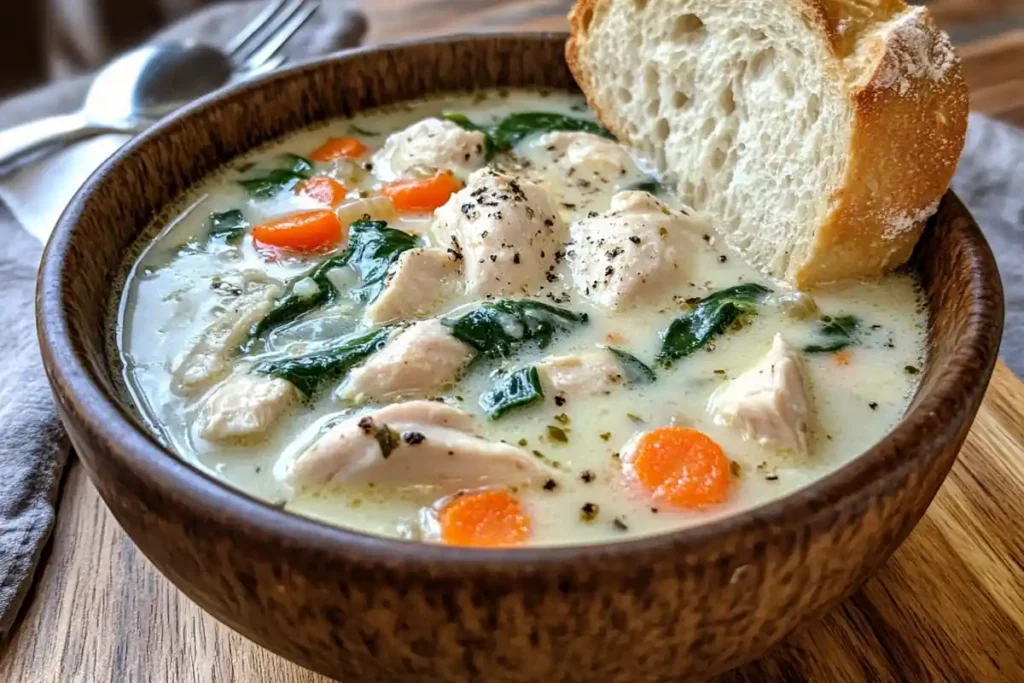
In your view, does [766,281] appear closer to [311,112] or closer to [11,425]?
[311,112]

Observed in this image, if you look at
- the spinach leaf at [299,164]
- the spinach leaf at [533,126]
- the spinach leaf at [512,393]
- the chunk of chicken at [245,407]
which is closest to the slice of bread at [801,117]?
the spinach leaf at [533,126]

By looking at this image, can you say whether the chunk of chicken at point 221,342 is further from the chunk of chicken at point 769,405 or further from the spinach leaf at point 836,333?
the spinach leaf at point 836,333

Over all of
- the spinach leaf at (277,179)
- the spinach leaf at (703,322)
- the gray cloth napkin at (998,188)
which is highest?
the spinach leaf at (277,179)

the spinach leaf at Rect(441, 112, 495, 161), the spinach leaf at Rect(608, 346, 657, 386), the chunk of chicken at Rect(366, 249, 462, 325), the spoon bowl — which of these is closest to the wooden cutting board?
the spinach leaf at Rect(608, 346, 657, 386)

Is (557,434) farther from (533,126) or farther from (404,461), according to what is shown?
(533,126)

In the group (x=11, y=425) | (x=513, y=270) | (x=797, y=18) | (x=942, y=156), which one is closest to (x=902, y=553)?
(x=942, y=156)

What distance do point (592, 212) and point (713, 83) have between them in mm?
342

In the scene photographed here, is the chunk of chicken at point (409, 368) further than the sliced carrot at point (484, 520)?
Yes

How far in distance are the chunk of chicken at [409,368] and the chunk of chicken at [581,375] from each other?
0.47 feet

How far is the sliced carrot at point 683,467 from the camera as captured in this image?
1.37m

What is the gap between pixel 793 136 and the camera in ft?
5.96

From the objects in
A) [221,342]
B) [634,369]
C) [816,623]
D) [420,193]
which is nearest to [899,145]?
[634,369]

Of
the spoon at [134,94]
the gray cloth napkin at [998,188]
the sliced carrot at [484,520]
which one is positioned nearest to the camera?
the sliced carrot at [484,520]

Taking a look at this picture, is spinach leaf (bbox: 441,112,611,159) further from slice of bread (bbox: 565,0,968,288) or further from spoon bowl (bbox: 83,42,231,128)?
spoon bowl (bbox: 83,42,231,128)
